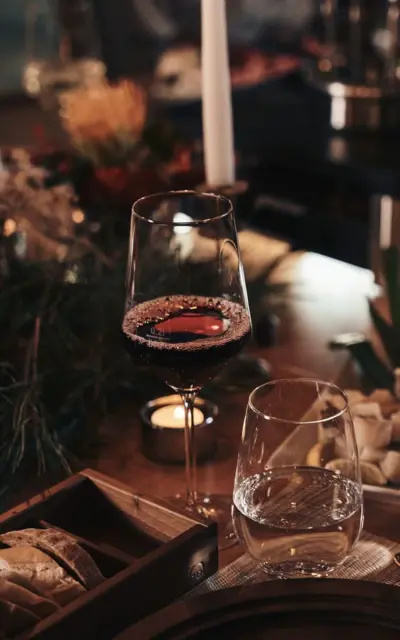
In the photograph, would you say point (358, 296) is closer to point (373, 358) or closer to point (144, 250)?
point (373, 358)

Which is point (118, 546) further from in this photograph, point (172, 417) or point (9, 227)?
point (9, 227)

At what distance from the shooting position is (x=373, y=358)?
3.44 ft

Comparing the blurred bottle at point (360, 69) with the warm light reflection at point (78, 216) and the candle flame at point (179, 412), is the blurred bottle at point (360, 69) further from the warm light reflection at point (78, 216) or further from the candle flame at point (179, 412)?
the candle flame at point (179, 412)

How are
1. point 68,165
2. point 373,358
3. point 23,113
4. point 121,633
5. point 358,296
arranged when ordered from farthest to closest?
1. point 23,113
2. point 68,165
3. point 358,296
4. point 373,358
5. point 121,633

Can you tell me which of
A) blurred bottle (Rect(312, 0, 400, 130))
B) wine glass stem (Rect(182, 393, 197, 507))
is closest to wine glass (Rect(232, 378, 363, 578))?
wine glass stem (Rect(182, 393, 197, 507))

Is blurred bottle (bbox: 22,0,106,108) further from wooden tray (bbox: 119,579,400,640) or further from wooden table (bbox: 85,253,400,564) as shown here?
wooden tray (bbox: 119,579,400,640)

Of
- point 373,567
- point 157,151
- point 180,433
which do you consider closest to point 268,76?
point 157,151

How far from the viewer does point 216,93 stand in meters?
1.24

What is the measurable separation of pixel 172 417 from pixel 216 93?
48cm

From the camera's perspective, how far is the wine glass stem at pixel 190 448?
2.88 ft

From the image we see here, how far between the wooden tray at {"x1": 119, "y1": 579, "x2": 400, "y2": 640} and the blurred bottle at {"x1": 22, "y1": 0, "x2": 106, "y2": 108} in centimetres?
144

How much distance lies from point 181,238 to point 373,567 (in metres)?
0.37

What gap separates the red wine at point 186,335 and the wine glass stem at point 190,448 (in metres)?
0.01

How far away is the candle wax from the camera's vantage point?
97 centimetres
